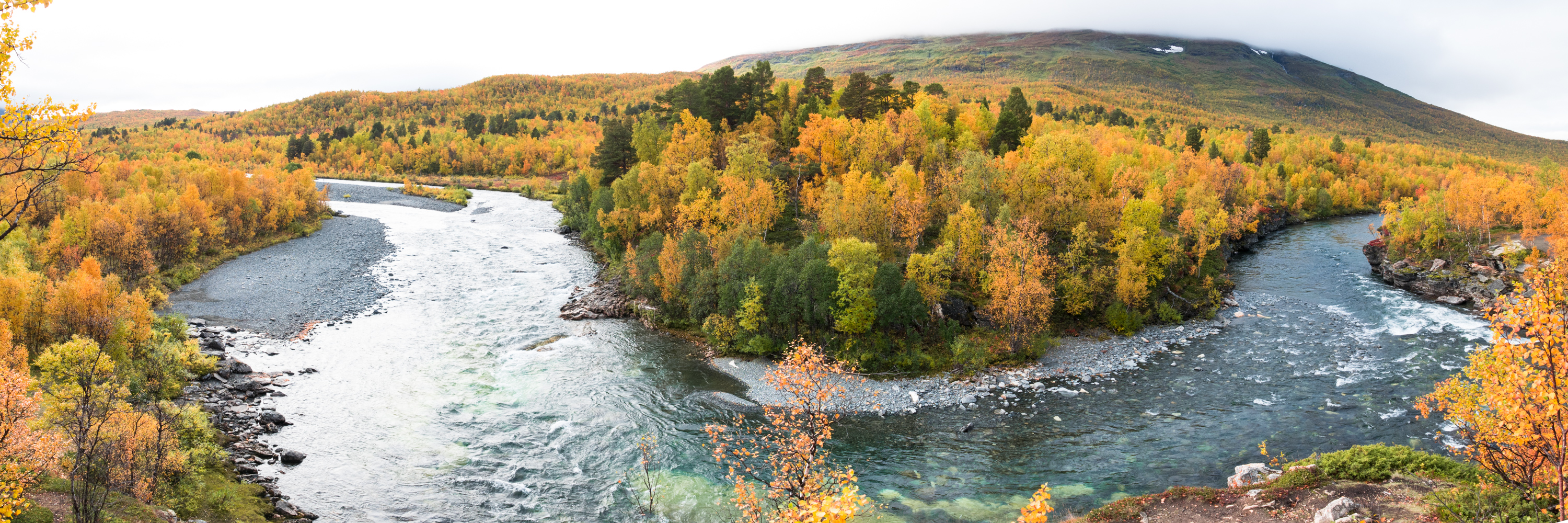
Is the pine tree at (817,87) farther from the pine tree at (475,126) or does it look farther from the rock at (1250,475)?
the pine tree at (475,126)

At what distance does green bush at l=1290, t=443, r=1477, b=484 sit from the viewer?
19531 millimetres

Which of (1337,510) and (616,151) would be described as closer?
(1337,510)

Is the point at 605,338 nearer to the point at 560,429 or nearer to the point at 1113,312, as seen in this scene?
the point at 560,429

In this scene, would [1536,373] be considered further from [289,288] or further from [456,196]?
[456,196]

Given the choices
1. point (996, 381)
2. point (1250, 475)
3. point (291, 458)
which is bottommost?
point (291, 458)

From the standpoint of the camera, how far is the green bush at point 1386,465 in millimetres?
19531

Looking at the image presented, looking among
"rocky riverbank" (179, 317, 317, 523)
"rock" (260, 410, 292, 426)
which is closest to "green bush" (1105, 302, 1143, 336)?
"rocky riverbank" (179, 317, 317, 523)

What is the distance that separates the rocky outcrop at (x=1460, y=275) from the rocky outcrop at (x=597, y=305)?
2444 inches

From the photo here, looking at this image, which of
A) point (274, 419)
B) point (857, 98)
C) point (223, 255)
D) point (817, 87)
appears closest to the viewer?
point (274, 419)

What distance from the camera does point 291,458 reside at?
27422 mm

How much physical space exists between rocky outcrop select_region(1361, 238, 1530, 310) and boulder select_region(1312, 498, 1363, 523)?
45862mm

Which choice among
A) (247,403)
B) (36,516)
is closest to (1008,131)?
(247,403)

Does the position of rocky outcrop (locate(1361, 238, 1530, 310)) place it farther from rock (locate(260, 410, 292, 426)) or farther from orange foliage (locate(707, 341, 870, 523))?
rock (locate(260, 410, 292, 426))

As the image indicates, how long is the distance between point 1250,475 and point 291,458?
121 ft
